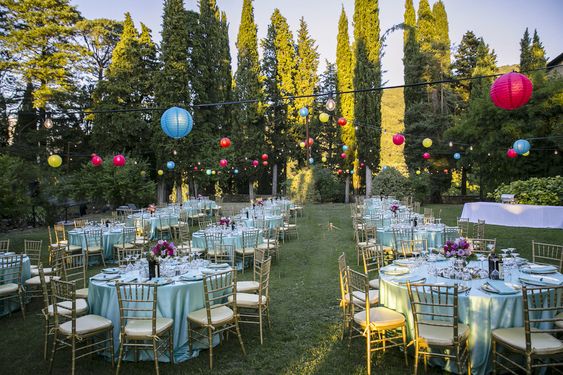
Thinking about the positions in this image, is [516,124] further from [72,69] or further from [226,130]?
[72,69]

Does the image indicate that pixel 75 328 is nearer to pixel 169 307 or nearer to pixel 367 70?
pixel 169 307

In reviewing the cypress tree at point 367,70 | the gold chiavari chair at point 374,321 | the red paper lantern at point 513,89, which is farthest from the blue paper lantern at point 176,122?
the cypress tree at point 367,70

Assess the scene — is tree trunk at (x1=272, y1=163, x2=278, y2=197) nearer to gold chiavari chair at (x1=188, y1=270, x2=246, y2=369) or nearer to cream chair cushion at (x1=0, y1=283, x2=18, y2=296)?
cream chair cushion at (x1=0, y1=283, x2=18, y2=296)

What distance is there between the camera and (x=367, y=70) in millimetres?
24703

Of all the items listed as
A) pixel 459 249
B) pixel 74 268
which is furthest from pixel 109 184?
pixel 459 249

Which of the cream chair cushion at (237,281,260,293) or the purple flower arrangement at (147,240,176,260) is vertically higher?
the purple flower arrangement at (147,240,176,260)

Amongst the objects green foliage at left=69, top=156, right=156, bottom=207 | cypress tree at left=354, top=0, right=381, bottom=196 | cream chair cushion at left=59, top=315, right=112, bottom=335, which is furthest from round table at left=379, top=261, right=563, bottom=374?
cypress tree at left=354, top=0, right=381, bottom=196

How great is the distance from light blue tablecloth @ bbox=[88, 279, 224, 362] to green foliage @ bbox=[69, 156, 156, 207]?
512 inches

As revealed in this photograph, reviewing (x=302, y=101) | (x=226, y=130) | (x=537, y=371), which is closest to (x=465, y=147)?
(x=302, y=101)

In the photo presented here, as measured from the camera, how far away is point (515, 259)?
16.2 feet

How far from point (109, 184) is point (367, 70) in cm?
1767

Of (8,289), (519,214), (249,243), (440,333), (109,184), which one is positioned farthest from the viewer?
(109,184)

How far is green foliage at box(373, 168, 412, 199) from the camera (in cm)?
2075

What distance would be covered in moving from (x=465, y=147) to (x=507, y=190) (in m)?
8.56
